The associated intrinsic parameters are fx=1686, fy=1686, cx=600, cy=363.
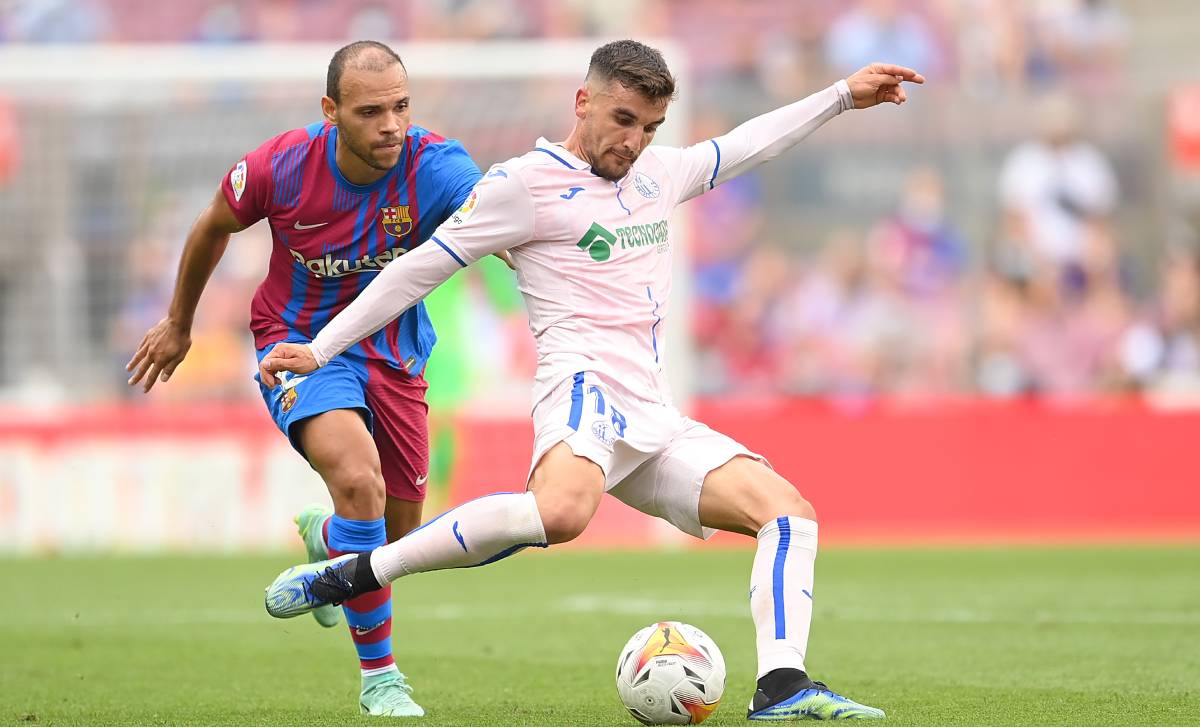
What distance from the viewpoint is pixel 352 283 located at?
6461mm

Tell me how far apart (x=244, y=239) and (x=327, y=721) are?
8.90m

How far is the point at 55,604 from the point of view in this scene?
10.6 meters

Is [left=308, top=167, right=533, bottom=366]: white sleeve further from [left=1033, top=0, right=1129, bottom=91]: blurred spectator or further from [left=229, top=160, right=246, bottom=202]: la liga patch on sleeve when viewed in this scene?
[left=1033, top=0, right=1129, bottom=91]: blurred spectator

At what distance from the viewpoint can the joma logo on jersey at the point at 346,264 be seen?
6348 millimetres

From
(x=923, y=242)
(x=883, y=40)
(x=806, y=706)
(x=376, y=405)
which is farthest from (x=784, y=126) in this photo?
(x=883, y=40)

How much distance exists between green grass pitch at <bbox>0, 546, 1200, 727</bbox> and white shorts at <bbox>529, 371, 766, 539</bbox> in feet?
2.56

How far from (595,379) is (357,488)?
1.07 meters

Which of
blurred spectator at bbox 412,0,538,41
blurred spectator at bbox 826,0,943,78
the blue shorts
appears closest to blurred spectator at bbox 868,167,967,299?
blurred spectator at bbox 826,0,943,78

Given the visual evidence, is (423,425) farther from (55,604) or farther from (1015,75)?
(1015,75)

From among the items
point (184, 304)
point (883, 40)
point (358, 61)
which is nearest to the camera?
point (358, 61)

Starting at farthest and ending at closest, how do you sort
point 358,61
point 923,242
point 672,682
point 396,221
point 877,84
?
point 923,242
point 396,221
point 877,84
point 358,61
point 672,682

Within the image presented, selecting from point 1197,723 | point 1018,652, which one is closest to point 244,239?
point 1018,652

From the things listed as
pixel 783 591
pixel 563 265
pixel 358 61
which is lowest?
pixel 783 591

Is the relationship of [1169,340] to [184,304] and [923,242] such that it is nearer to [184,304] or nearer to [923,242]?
[923,242]
